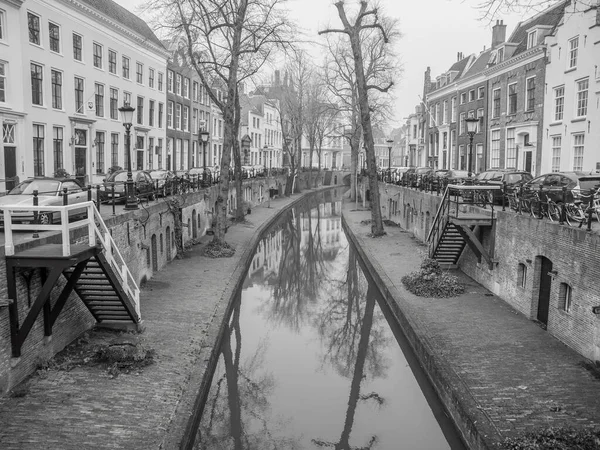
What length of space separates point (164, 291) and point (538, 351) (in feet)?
35.9

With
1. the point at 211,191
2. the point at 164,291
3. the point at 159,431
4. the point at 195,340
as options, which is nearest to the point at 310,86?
the point at 211,191

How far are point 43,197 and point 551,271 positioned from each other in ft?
43.4

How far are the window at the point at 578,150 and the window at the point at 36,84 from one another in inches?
1085

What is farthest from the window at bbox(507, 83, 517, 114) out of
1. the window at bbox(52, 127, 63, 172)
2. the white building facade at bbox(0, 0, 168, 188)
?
the window at bbox(52, 127, 63, 172)

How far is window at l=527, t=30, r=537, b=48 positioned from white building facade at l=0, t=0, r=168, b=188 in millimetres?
24523

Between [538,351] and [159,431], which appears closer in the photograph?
[159,431]

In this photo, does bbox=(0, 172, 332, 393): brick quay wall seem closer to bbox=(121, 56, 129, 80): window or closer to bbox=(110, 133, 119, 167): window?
bbox=(110, 133, 119, 167): window

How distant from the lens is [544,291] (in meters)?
13.8

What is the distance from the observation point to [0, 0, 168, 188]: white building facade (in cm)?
2594

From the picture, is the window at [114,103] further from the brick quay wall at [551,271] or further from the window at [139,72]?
the brick quay wall at [551,271]

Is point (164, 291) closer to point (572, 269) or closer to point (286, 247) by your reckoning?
point (572, 269)

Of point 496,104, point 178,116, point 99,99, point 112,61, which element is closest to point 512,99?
point 496,104

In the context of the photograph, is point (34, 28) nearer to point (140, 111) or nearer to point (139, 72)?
point (139, 72)

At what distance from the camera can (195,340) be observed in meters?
13.0
